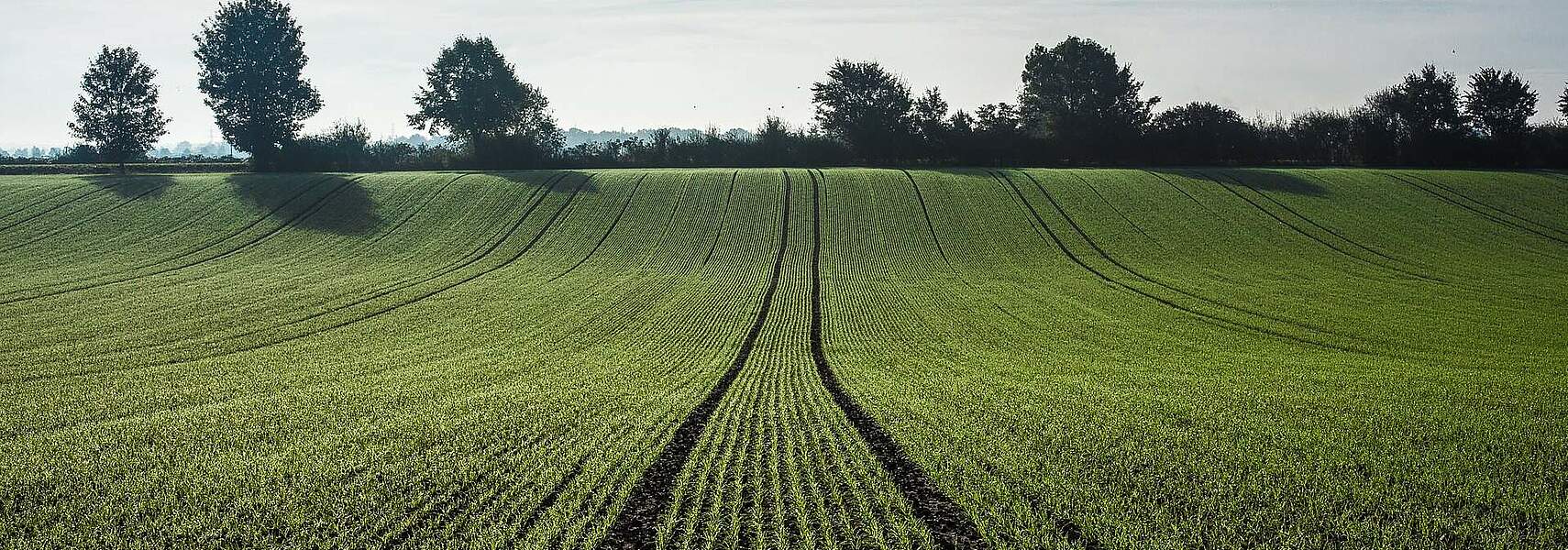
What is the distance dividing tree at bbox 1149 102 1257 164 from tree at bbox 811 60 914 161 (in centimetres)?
1757

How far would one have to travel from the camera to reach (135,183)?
51.4 meters

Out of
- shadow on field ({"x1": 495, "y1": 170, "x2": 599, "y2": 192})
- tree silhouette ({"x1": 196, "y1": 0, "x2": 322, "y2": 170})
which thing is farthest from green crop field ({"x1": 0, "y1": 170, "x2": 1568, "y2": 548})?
tree silhouette ({"x1": 196, "y1": 0, "x2": 322, "y2": 170})

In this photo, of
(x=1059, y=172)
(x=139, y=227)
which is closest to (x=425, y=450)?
(x=139, y=227)

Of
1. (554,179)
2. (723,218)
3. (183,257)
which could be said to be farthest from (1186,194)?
(183,257)

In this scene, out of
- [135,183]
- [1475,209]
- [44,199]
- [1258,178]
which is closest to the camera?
[1475,209]

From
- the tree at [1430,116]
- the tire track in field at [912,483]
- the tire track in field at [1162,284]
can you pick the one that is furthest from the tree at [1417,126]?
the tire track in field at [912,483]

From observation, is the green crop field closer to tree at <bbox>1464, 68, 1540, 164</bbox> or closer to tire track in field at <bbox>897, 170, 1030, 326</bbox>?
tire track in field at <bbox>897, 170, 1030, 326</bbox>

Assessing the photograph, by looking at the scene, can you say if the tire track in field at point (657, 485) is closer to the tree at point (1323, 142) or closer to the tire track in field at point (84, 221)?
the tire track in field at point (84, 221)

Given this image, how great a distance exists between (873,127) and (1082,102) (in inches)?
662

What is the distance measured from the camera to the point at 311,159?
6116cm

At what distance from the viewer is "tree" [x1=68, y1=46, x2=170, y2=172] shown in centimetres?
6178

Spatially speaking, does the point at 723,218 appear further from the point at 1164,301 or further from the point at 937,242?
the point at 1164,301

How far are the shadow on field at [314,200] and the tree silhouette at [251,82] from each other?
23.2 ft

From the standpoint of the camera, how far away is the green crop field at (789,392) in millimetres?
8500
